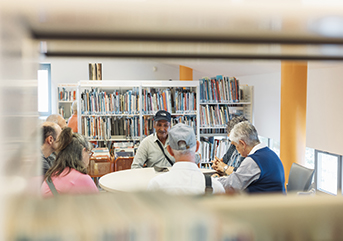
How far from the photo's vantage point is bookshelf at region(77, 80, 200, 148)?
5.22 m

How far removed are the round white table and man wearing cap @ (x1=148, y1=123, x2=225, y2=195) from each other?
0.66 meters

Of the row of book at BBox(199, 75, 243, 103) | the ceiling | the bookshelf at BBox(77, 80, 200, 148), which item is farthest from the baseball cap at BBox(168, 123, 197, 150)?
the row of book at BBox(199, 75, 243, 103)

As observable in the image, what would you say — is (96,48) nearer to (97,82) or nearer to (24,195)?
(24,195)

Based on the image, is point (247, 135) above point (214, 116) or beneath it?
beneath

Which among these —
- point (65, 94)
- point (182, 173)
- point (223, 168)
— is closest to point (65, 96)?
point (65, 94)

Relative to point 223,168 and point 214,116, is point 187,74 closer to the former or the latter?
point 214,116

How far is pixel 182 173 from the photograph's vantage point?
Answer: 6.23ft

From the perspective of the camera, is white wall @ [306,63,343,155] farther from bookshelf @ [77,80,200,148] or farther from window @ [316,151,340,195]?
bookshelf @ [77,80,200,148]

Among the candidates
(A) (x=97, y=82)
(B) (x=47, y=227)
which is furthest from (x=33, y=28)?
(A) (x=97, y=82)

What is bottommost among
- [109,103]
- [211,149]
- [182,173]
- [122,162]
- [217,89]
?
[122,162]

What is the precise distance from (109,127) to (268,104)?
348 cm

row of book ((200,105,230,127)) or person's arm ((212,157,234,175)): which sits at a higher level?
row of book ((200,105,230,127))

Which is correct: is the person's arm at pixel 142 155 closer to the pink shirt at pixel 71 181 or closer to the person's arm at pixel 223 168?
the person's arm at pixel 223 168

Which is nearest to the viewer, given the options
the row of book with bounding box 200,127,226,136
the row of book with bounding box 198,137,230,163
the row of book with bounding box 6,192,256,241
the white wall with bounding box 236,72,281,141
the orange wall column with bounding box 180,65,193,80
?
the row of book with bounding box 6,192,256,241
